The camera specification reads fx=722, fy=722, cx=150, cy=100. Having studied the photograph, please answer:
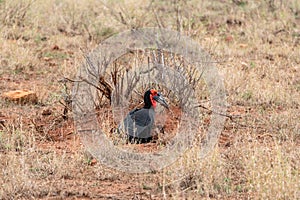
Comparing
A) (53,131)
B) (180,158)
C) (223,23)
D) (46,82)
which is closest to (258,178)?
(180,158)

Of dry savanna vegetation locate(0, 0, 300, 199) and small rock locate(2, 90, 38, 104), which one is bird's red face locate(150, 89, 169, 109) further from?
small rock locate(2, 90, 38, 104)

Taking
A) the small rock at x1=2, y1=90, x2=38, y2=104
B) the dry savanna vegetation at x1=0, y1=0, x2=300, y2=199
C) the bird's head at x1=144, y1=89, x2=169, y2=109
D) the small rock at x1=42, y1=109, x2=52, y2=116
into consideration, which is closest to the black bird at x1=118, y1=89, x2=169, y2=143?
the bird's head at x1=144, y1=89, x2=169, y2=109

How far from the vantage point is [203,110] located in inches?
270

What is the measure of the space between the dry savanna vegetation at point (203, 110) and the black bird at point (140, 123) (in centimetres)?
43

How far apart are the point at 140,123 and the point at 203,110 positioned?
50.3 inches

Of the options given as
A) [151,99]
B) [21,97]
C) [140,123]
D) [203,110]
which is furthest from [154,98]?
[21,97]

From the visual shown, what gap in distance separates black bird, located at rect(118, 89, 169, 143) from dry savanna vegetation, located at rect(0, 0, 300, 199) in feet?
1.41

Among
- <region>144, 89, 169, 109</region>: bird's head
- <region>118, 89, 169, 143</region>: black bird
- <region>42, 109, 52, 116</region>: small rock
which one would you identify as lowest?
<region>42, 109, 52, 116</region>: small rock

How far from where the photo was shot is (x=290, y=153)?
5.45 metres

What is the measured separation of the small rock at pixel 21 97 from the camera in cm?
716

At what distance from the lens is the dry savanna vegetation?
15.4 feet

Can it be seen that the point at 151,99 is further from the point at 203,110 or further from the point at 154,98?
the point at 203,110

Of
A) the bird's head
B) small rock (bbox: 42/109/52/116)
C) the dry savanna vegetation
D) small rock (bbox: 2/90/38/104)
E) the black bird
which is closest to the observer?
the dry savanna vegetation

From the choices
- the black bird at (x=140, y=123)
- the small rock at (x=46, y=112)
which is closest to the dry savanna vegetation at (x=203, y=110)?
the small rock at (x=46, y=112)
